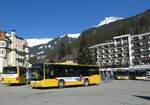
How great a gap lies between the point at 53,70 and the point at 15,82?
8108 millimetres

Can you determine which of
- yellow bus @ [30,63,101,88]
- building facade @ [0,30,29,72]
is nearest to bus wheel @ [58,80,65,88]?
yellow bus @ [30,63,101,88]

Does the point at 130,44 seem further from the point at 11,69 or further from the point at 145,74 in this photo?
the point at 11,69

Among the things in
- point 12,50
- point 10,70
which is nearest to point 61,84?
point 10,70

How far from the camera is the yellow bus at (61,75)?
111 feet

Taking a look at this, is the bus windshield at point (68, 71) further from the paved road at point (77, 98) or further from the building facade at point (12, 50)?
the building facade at point (12, 50)

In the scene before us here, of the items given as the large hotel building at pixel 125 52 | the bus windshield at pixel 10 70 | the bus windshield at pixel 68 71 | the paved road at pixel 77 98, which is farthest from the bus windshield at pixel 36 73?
the large hotel building at pixel 125 52

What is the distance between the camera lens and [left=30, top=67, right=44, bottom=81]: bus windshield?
3384cm

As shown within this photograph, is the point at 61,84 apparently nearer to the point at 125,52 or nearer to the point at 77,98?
the point at 77,98

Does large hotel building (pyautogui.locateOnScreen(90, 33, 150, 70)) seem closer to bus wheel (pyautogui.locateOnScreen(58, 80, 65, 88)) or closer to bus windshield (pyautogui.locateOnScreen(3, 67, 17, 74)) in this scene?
bus windshield (pyautogui.locateOnScreen(3, 67, 17, 74))

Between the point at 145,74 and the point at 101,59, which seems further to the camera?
A: the point at 101,59

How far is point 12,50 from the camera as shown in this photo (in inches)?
4269

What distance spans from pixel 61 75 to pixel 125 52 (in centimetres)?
12685

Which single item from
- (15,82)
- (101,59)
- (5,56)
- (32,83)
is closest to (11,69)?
(15,82)

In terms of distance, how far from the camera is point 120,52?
6447 inches
